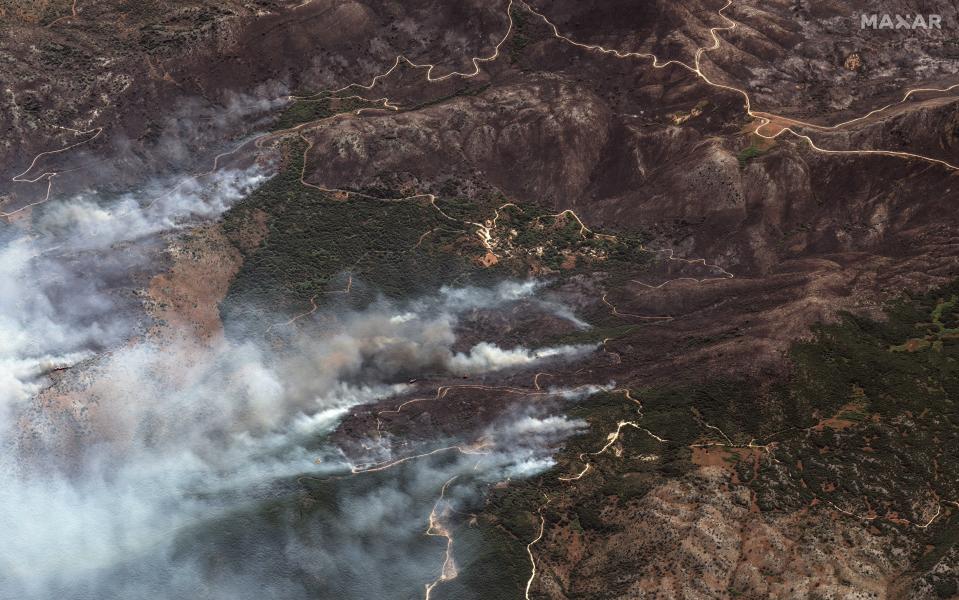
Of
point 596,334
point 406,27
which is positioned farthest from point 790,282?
point 406,27

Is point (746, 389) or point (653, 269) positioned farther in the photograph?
point (653, 269)

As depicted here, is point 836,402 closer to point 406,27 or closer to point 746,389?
point 746,389

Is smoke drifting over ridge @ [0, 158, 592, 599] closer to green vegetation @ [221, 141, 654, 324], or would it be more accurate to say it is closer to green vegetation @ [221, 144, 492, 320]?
green vegetation @ [221, 141, 654, 324]

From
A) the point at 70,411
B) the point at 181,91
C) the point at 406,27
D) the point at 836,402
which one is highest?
the point at 406,27

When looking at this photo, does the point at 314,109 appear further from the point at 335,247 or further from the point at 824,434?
the point at 824,434

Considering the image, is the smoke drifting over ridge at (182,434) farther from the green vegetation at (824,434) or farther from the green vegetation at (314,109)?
the green vegetation at (314,109)

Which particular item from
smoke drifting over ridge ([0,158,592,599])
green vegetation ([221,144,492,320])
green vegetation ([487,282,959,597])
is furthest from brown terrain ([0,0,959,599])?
smoke drifting over ridge ([0,158,592,599])
